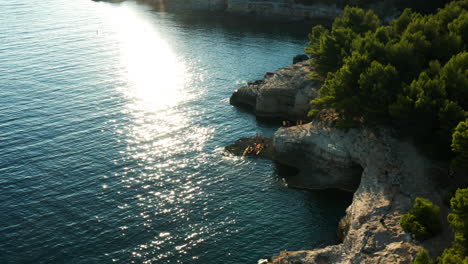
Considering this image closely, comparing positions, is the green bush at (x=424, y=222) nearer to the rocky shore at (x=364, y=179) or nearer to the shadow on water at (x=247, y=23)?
the rocky shore at (x=364, y=179)

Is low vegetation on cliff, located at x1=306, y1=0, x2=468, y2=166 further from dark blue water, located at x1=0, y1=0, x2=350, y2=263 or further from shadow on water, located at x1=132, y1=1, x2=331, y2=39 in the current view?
shadow on water, located at x1=132, y1=1, x2=331, y2=39

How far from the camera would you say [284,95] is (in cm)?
8581

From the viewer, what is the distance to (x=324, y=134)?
65500mm

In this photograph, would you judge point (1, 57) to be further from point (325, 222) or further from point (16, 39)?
point (325, 222)

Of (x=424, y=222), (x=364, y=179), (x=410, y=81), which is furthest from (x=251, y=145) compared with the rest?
(x=424, y=222)

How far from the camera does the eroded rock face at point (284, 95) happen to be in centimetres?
8288

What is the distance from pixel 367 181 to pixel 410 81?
15.9m

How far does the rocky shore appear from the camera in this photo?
44281 mm

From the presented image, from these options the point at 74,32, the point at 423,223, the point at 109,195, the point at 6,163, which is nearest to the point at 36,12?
the point at 74,32

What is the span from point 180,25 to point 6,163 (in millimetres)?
102739

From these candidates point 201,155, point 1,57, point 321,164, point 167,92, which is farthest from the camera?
point 1,57

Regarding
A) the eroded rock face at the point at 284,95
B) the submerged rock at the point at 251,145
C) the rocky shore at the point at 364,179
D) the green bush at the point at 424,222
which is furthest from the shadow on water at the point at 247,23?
the green bush at the point at 424,222

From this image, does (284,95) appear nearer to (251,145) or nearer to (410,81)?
(251,145)

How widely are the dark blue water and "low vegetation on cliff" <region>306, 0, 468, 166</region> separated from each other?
1319 cm
